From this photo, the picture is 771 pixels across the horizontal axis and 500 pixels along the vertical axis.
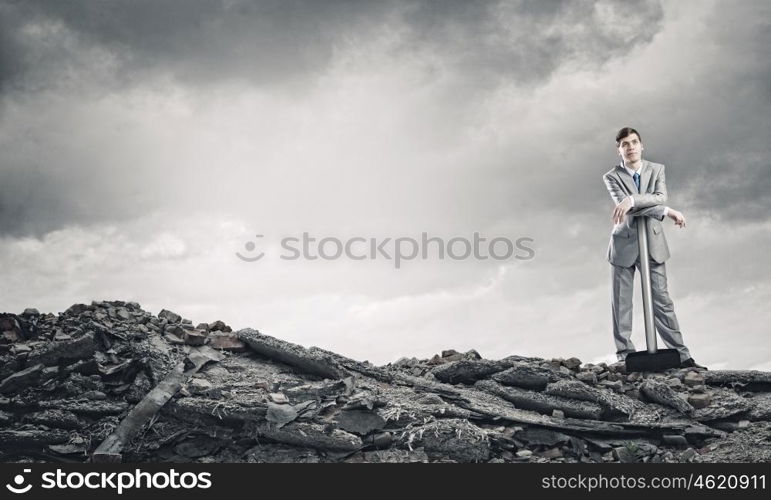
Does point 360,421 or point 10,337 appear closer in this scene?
point 360,421

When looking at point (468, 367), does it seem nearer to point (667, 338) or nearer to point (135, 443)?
point (667, 338)

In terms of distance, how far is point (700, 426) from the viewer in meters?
7.31

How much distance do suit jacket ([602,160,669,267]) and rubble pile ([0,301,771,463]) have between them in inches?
63.9

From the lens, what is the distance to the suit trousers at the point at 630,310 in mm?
9461

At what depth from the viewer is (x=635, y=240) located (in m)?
9.48

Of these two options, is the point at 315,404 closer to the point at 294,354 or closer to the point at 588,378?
the point at 294,354

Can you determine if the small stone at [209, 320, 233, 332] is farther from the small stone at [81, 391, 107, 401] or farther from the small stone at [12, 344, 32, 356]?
the small stone at [12, 344, 32, 356]

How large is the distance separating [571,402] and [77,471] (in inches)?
195

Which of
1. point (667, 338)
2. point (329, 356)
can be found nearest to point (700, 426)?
point (667, 338)

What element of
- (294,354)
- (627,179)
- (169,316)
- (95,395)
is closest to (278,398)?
(294,354)

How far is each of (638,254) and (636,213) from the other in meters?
0.60

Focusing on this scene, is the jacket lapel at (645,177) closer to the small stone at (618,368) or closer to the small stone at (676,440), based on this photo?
the small stone at (618,368)

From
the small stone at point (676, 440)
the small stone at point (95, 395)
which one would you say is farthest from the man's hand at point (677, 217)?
the small stone at point (95, 395)

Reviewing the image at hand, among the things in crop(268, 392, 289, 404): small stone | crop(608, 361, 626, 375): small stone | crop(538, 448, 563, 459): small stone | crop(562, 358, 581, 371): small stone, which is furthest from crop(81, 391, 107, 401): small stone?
crop(608, 361, 626, 375): small stone
